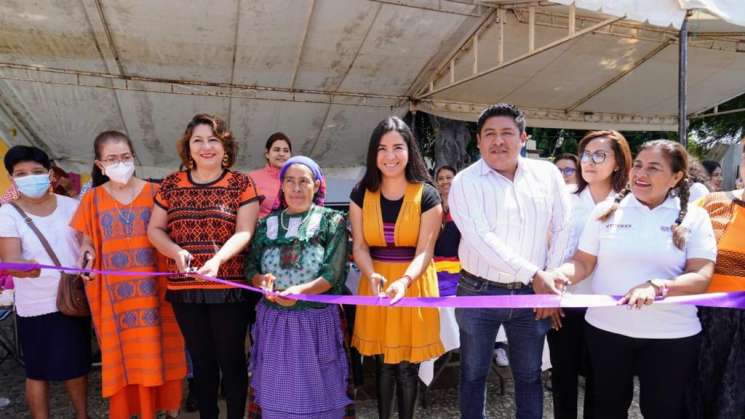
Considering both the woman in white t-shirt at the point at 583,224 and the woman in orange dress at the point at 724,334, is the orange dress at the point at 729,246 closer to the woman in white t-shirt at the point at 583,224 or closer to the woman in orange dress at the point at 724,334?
the woman in orange dress at the point at 724,334

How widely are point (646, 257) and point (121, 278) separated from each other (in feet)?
8.87

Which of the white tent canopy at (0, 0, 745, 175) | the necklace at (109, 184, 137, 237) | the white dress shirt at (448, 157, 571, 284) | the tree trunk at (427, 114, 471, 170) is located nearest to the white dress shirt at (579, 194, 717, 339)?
the white dress shirt at (448, 157, 571, 284)

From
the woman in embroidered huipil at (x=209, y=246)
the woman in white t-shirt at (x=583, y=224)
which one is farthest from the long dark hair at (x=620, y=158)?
the woman in embroidered huipil at (x=209, y=246)

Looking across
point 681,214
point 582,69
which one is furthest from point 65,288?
point 582,69

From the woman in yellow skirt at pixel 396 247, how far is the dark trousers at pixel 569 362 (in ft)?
2.40

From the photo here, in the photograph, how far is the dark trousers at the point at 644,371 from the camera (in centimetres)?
200

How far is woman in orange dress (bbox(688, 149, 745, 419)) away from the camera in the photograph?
6.78 feet

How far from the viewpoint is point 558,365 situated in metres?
2.66

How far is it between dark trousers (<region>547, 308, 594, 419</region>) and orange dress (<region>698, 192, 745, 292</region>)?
67cm

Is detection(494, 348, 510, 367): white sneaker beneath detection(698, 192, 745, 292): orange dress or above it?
beneath

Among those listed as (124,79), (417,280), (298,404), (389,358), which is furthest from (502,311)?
(124,79)

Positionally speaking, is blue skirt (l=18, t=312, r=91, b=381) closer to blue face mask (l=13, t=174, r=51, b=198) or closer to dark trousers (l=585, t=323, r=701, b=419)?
blue face mask (l=13, t=174, r=51, b=198)

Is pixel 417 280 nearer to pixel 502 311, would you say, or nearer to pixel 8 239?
pixel 502 311

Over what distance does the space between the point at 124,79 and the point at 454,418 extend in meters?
5.12
